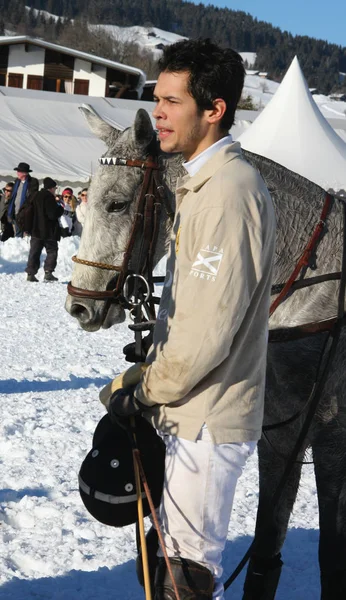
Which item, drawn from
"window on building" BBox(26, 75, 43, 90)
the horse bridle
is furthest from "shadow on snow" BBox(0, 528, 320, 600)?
"window on building" BBox(26, 75, 43, 90)

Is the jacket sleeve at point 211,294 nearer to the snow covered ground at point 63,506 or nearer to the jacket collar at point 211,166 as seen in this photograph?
the jacket collar at point 211,166

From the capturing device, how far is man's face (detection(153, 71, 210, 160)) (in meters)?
2.57

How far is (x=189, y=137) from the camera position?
2611 mm

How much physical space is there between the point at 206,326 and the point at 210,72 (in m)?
0.82

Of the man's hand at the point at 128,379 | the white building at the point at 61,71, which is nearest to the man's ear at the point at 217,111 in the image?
the man's hand at the point at 128,379

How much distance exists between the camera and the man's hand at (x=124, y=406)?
2479mm

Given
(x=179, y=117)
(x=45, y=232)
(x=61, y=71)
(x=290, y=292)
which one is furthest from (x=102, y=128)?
(x=61, y=71)

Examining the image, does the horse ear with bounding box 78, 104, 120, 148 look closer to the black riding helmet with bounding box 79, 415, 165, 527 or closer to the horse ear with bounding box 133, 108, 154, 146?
the horse ear with bounding box 133, 108, 154, 146

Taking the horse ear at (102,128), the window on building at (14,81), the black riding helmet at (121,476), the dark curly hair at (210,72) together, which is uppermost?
the dark curly hair at (210,72)

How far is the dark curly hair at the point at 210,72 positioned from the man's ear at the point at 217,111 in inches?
0.5

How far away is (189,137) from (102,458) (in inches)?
40.7

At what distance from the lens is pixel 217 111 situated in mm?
2572

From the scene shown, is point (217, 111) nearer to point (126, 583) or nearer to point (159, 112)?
point (159, 112)

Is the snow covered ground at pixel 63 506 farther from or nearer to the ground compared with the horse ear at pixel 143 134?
nearer to the ground
